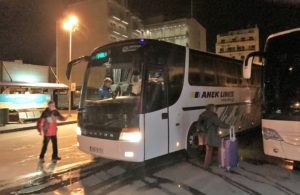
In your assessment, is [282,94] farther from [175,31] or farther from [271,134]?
[175,31]

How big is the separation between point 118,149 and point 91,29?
42286 millimetres

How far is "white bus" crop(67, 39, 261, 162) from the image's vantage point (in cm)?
771

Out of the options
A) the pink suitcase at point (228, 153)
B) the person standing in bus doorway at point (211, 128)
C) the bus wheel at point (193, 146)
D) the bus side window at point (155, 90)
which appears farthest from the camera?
the bus wheel at point (193, 146)

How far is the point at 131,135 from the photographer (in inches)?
299

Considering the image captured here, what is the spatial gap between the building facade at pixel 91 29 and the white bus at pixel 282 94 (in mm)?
39671

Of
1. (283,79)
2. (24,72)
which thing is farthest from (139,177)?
(24,72)

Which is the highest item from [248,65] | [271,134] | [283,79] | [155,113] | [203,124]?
[248,65]

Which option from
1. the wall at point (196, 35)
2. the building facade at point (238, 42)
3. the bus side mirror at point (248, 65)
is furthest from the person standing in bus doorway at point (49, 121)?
the building facade at point (238, 42)

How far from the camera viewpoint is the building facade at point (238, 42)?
86.2 meters

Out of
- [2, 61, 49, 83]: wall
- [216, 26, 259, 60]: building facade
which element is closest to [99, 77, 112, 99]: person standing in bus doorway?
[2, 61, 49, 83]: wall

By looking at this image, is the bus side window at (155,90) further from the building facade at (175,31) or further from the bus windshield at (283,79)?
the building facade at (175,31)

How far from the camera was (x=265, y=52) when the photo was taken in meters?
8.48

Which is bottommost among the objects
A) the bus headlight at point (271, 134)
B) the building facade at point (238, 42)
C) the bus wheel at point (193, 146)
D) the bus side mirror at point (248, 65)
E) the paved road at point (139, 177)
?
the paved road at point (139, 177)

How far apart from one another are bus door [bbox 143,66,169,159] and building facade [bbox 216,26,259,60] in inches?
3151
